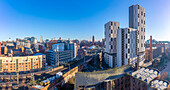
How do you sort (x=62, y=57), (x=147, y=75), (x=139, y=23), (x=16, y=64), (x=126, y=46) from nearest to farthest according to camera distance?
(x=147, y=75) < (x=126, y=46) < (x=16, y=64) < (x=139, y=23) < (x=62, y=57)

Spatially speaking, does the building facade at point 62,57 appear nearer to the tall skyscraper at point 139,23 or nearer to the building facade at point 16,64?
the building facade at point 16,64

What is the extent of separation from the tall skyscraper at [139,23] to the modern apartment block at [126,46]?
8.90 feet

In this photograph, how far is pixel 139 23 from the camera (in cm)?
2872

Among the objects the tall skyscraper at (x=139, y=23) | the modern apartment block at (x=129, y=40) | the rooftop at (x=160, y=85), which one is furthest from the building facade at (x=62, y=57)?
the rooftop at (x=160, y=85)

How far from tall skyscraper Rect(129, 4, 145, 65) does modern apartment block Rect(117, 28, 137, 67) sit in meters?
2.71

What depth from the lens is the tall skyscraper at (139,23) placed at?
2826 centimetres

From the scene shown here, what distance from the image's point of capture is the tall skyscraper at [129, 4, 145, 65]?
1113 inches

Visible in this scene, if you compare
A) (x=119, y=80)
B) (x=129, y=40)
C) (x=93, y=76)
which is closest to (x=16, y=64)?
(x=93, y=76)

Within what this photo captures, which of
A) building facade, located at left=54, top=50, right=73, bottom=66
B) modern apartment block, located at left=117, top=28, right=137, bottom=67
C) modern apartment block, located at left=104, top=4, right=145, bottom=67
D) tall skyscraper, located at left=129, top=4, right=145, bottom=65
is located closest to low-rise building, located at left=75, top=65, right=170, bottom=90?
modern apartment block, located at left=117, top=28, right=137, bottom=67

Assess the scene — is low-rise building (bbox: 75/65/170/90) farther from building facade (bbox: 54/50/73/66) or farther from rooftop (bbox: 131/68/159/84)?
building facade (bbox: 54/50/73/66)

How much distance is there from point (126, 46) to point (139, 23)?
1070cm

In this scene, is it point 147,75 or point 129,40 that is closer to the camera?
point 147,75

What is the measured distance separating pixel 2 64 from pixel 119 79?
36530mm

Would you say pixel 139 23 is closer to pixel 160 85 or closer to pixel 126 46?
pixel 126 46
